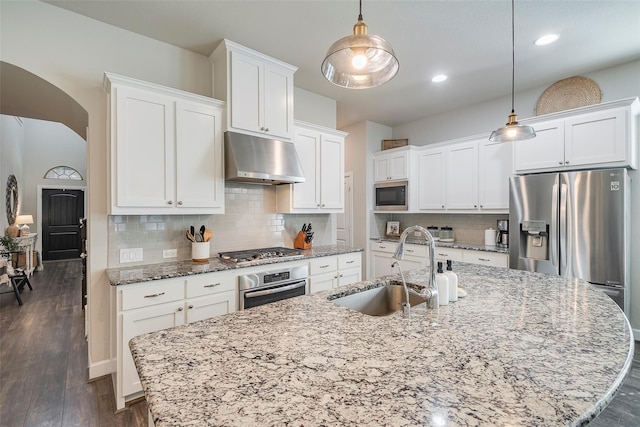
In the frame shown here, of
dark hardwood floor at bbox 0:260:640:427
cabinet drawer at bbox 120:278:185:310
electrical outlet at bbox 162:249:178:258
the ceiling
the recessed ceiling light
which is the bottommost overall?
dark hardwood floor at bbox 0:260:640:427

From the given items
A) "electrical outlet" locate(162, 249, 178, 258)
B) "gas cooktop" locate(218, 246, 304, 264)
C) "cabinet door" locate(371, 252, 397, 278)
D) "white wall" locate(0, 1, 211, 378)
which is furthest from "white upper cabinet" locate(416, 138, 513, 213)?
"white wall" locate(0, 1, 211, 378)

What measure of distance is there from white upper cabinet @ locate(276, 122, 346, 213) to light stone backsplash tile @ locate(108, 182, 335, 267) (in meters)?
0.25

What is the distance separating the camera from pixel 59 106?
273 centimetres

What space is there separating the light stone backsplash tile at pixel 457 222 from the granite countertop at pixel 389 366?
2.97m

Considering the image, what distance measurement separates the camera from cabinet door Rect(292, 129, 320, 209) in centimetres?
344

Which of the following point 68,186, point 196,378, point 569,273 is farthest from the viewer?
point 68,186

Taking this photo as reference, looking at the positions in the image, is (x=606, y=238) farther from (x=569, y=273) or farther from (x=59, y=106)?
(x=59, y=106)

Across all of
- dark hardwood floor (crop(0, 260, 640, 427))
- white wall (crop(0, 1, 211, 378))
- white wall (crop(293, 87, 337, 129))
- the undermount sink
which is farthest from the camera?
white wall (crop(293, 87, 337, 129))

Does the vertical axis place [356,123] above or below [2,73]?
above

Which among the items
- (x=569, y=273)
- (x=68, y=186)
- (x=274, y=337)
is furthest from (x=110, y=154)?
(x=68, y=186)

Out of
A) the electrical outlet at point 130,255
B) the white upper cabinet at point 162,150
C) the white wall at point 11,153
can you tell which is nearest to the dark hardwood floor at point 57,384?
the electrical outlet at point 130,255

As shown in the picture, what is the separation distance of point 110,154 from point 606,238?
14.3ft

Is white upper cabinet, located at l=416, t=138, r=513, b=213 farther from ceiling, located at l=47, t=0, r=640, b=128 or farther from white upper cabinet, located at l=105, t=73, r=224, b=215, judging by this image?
white upper cabinet, located at l=105, t=73, r=224, b=215

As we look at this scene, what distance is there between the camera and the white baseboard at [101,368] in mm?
2445
